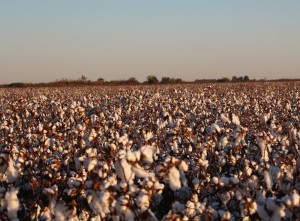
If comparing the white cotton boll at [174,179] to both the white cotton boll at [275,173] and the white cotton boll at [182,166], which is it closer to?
the white cotton boll at [182,166]

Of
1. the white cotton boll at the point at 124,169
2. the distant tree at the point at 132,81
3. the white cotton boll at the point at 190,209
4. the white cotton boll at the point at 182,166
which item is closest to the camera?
the white cotton boll at the point at 124,169

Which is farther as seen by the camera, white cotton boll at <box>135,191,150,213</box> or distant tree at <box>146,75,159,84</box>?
distant tree at <box>146,75,159,84</box>

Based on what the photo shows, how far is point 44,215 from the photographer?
378 cm

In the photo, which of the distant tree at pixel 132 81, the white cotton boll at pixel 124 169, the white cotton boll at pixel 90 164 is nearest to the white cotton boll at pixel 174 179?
the white cotton boll at pixel 124 169

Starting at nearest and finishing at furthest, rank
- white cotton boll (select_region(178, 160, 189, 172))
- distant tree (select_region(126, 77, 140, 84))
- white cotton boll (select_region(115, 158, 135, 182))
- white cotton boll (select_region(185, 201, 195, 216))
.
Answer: white cotton boll (select_region(115, 158, 135, 182)) < white cotton boll (select_region(178, 160, 189, 172)) < white cotton boll (select_region(185, 201, 195, 216)) < distant tree (select_region(126, 77, 140, 84))

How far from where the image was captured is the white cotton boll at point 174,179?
3.10m

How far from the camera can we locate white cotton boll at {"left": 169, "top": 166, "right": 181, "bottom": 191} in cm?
310

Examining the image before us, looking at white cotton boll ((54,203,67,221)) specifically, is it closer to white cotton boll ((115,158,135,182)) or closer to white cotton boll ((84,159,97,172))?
white cotton boll ((84,159,97,172))

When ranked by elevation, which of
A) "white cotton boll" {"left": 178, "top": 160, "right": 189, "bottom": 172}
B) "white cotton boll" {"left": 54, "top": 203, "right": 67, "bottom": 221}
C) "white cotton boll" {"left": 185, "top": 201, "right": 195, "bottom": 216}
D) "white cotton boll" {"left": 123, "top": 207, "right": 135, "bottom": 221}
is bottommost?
"white cotton boll" {"left": 185, "top": 201, "right": 195, "bottom": 216}

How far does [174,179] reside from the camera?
3150 mm

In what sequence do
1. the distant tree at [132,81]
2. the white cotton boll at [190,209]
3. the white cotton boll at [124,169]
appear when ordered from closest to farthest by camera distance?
the white cotton boll at [124,169]
the white cotton boll at [190,209]
the distant tree at [132,81]

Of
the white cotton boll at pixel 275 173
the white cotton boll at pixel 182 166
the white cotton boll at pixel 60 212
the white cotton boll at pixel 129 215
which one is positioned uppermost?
the white cotton boll at pixel 182 166

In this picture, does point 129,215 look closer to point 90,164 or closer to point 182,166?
point 182,166

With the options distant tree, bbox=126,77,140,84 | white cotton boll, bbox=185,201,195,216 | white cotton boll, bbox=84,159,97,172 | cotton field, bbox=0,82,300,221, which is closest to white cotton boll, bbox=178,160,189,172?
cotton field, bbox=0,82,300,221
